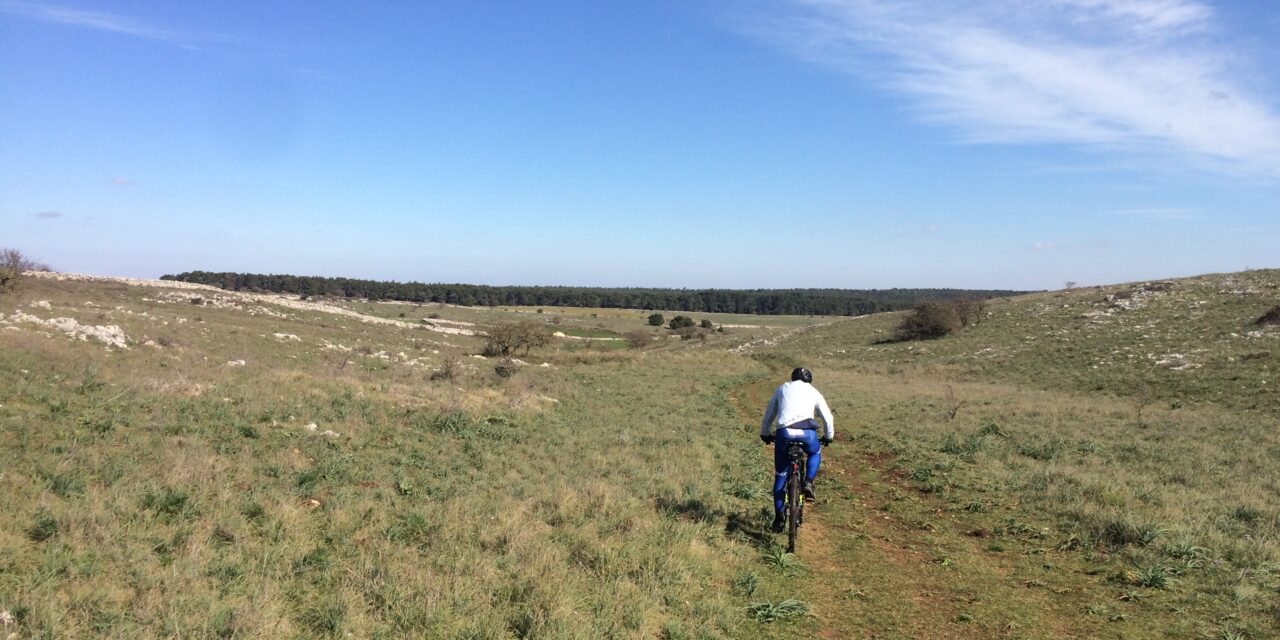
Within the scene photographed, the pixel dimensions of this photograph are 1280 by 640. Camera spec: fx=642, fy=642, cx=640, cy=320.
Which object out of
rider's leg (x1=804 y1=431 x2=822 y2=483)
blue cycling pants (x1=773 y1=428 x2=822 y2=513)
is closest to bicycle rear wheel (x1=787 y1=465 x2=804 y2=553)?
blue cycling pants (x1=773 y1=428 x2=822 y2=513)

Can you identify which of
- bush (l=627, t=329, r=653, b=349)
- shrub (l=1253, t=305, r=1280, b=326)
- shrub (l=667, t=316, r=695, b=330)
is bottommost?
bush (l=627, t=329, r=653, b=349)

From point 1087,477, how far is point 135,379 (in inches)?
735

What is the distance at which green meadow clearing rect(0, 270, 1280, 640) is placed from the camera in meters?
5.51

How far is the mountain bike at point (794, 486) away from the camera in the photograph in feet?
26.7

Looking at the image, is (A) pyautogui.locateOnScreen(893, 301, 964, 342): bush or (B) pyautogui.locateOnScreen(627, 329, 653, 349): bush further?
(B) pyautogui.locateOnScreen(627, 329, 653, 349): bush

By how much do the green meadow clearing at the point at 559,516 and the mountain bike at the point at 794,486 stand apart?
37 centimetres

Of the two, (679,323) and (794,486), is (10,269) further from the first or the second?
(679,323)

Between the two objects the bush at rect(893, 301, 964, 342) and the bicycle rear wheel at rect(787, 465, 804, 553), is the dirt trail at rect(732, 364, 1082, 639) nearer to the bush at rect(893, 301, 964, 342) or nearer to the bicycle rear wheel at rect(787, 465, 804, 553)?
the bicycle rear wheel at rect(787, 465, 804, 553)

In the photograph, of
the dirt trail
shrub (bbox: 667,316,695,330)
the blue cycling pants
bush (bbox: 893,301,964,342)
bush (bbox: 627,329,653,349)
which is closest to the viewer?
the dirt trail

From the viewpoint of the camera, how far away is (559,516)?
8375mm

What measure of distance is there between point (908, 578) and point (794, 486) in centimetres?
162

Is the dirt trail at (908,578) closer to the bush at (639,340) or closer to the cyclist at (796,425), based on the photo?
the cyclist at (796,425)

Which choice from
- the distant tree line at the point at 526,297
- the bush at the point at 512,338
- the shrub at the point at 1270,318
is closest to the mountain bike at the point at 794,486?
the bush at the point at 512,338

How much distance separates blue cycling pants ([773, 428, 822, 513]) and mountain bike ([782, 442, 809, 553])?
2.2 inches
